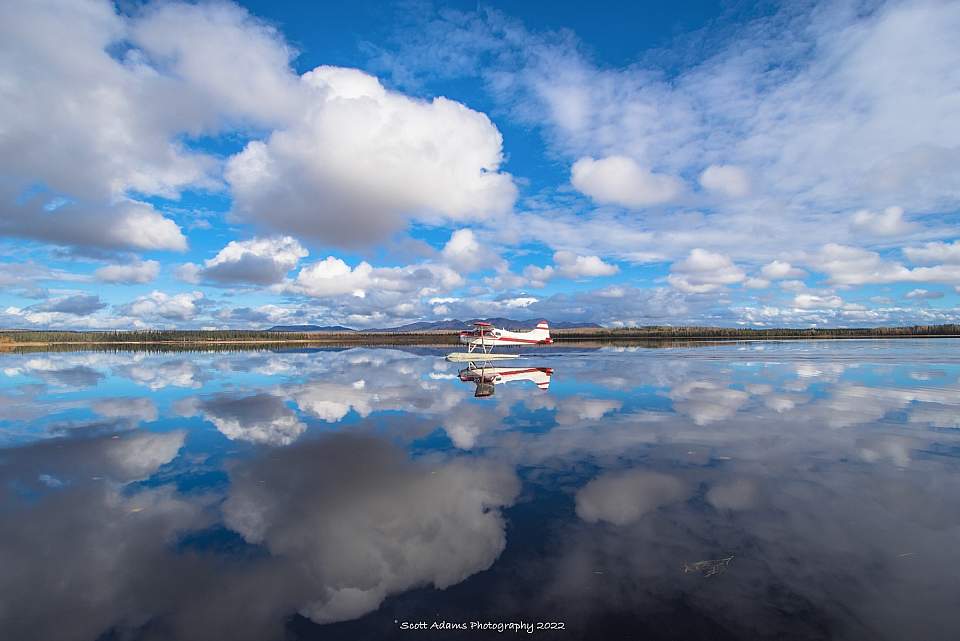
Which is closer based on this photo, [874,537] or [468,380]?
[874,537]

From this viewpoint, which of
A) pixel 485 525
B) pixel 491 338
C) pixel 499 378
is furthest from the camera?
pixel 491 338

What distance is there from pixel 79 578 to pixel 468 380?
19876 millimetres

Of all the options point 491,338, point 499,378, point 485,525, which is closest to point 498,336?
point 491,338

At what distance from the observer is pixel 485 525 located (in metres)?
6.63

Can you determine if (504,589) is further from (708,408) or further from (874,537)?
(708,408)

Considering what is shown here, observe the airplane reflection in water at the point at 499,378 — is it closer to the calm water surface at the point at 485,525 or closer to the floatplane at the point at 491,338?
the calm water surface at the point at 485,525

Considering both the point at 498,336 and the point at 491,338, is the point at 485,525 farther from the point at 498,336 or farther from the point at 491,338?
the point at 498,336

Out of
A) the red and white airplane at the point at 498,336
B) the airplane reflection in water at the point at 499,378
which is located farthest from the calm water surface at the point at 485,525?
the red and white airplane at the point at 498,336

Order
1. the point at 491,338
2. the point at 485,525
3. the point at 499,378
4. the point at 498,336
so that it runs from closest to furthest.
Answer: the point at 485,525 → the point at 499,378 → the point at 491,338 → the point at 498,336

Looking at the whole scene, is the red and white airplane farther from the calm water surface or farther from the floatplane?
the calm water surface

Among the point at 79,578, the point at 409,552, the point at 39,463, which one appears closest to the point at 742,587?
the point at 409,552

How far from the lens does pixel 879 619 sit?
4379 mm

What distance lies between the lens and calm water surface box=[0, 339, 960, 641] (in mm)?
4574

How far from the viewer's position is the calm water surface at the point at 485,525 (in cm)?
457
